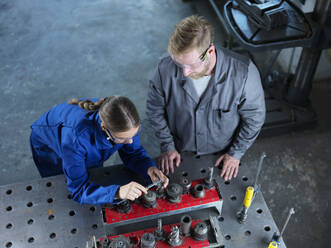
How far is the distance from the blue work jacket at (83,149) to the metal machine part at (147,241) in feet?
0.64

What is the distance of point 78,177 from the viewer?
134 centimetres

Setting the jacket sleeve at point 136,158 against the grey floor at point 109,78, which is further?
the grey floor at point 109,78

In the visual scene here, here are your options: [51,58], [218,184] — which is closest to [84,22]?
[51,58]

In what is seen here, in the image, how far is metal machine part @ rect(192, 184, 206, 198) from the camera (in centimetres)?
132

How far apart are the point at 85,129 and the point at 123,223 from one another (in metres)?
0.40

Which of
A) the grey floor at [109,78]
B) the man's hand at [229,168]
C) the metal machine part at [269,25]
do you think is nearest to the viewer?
the man's hand at [229,168]

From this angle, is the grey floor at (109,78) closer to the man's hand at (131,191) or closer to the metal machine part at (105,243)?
the man's hand at (131,191)

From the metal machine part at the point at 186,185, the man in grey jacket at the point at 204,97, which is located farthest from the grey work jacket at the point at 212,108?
the metal machine part at the point at 186,185

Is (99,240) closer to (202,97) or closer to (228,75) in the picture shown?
(202,97)

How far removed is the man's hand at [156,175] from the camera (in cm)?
139

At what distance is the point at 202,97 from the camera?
155 cm

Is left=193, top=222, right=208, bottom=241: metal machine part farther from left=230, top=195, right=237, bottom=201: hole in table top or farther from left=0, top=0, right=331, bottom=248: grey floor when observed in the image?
left=0, top=0, right=331, bottom=248: grey floor

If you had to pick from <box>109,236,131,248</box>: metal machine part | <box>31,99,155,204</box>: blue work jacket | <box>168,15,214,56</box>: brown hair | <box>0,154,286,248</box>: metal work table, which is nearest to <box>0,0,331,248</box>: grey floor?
<box>0,154,286,248</box>: metal work table

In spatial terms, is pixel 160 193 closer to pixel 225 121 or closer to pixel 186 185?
pixel 186 185
